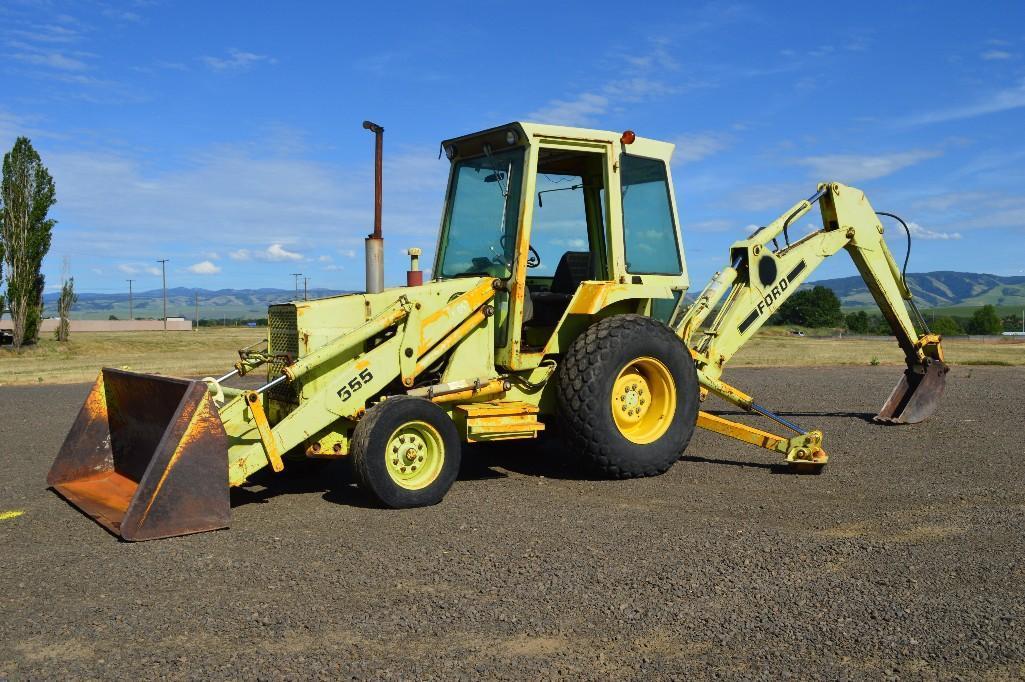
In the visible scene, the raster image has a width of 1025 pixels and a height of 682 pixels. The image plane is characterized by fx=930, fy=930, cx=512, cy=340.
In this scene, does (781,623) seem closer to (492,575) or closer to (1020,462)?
(492,575)

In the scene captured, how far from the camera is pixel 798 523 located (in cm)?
625

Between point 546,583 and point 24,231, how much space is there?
38955mm

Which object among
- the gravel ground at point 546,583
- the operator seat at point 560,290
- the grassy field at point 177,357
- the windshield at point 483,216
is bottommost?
the gravel ground at point 546,583

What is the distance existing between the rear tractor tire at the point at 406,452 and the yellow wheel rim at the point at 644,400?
5.55ft

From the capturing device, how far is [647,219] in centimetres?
844

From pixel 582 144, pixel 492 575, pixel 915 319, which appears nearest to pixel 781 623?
pixel 492 575

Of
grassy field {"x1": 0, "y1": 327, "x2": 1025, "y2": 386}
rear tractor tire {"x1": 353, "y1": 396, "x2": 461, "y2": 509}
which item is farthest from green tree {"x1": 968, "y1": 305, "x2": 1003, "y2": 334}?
rear tractor tire {"x1": 353, "y1": 396, "x2": 461, "y2": 509}

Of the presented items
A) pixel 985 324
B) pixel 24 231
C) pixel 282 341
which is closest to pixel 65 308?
pixel 24 231

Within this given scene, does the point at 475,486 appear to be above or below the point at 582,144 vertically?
below

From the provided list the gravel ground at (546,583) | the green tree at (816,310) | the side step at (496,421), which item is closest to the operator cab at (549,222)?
the side step at (496,421)

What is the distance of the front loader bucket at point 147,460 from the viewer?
5.76 m

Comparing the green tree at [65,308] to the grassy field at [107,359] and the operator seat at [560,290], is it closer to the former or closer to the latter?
the grassy field at [107,359]

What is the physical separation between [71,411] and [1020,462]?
1191 cm

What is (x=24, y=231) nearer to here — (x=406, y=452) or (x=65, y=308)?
(x=65, y=308)
